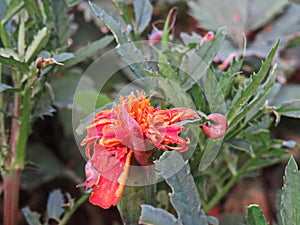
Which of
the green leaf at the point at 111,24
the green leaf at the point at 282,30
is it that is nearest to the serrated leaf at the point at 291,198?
the green leaf at the point at 111,24

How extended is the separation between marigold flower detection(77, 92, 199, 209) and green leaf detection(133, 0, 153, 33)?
24 centimetres

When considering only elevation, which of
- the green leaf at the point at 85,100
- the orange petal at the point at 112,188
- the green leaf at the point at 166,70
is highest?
the green leaf at the point at 166,70

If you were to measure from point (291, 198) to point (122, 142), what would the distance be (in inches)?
6.6

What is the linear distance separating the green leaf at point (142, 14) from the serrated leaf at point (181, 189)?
296 mm

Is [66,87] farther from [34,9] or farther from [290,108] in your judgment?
[290,108]

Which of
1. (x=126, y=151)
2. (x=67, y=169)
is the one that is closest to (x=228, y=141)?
(x=126, y=151)

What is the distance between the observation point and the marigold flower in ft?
1.58

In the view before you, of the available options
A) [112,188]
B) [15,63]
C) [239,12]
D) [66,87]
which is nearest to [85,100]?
[66,87]

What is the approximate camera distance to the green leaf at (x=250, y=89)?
514mm

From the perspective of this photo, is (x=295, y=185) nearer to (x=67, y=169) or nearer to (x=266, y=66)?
(x=266, y=66)

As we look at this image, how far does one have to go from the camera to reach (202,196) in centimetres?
61

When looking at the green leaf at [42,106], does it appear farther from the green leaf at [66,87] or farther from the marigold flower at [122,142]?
the marigold flower at [122,142]

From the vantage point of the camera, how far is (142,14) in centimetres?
73

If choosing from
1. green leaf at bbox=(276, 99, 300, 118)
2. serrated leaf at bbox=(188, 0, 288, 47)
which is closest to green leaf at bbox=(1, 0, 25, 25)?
green leaf at bbox=(276, 99, 300, 118)
